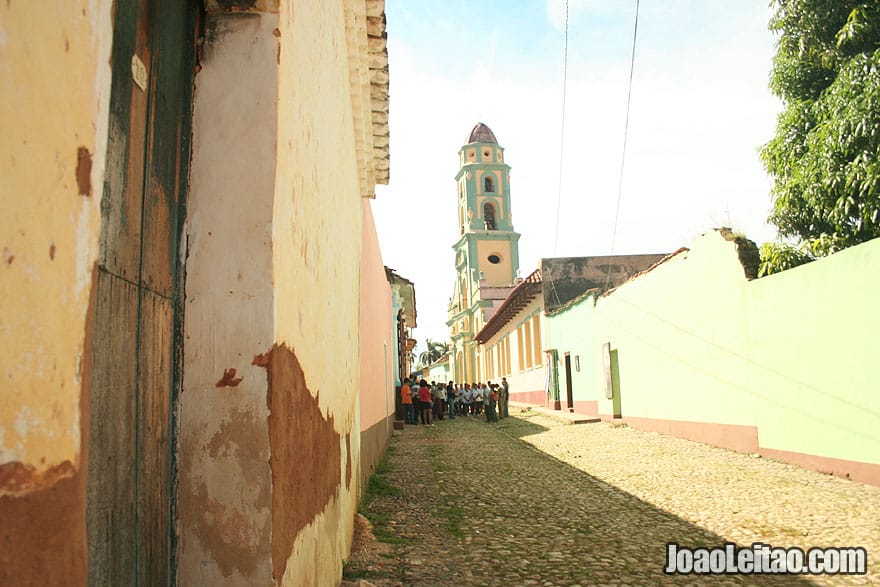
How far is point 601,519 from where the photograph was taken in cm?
558

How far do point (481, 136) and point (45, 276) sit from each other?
42.8 m

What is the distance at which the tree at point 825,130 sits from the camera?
10.4 metres

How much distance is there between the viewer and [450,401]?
22609 mm

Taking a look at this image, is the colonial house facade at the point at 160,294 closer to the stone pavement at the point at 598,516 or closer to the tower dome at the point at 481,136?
the stone pavement at the point at 598,516

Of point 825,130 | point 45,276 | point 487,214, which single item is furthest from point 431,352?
point 45,276

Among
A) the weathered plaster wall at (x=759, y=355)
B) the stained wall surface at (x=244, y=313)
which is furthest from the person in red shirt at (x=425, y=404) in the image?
the stained wall surface at (x=244, y=313)

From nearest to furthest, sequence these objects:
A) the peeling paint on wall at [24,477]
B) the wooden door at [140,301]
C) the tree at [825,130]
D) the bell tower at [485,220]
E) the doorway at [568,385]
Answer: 1. the peeling paint on wall at [24,477]
2. the wooden door at [140,301]
3. the tree at [825,130]
4. the doorway at [568,385]
5. the bell tower at [485,220]

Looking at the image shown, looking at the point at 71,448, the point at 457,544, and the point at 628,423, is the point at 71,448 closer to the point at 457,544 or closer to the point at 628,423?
the point at 457,544

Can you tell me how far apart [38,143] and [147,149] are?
71cm

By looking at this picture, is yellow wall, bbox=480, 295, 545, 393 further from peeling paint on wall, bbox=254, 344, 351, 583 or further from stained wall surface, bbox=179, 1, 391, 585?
stained wall surface, bbox=179, 1, 391, 585

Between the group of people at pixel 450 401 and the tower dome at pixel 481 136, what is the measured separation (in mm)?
21701

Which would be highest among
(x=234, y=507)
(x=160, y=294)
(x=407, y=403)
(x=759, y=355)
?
(x=160, y=294)

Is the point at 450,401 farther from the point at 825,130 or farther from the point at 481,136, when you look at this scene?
the point at 481,136

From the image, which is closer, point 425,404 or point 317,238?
point 317,238
